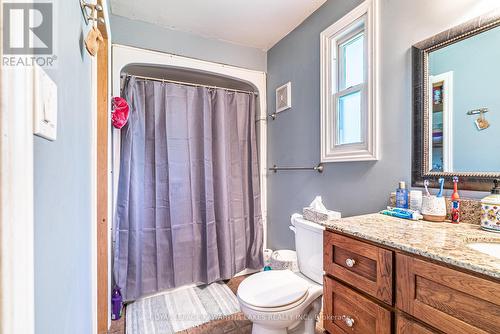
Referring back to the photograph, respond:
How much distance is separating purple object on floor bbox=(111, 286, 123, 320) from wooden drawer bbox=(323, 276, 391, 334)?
1.55 metres

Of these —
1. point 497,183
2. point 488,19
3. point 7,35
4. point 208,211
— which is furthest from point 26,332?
point 208,211

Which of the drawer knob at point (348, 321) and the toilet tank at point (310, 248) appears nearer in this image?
the drawer knob at point (348, 321)

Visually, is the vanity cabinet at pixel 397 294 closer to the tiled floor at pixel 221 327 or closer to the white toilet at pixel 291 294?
the white toilet at pixel 291 294

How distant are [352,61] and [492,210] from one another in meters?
1.19

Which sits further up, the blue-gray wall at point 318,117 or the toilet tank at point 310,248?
the blue-gray wall at point 318,117

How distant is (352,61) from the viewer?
1.65 m

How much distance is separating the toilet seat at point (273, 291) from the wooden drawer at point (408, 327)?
56 centimetres

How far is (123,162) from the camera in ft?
6.38

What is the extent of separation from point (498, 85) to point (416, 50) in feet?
1.32

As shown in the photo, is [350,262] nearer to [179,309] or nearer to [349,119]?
[349,119]

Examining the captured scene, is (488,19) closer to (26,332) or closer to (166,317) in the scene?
(26,332)

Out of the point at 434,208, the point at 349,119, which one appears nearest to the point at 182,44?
the point at 349,119

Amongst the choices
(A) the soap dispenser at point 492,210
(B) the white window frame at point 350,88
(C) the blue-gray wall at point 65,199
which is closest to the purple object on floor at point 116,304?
(C) the blue-gray wall at point 65,199

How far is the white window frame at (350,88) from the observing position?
4.64ft
